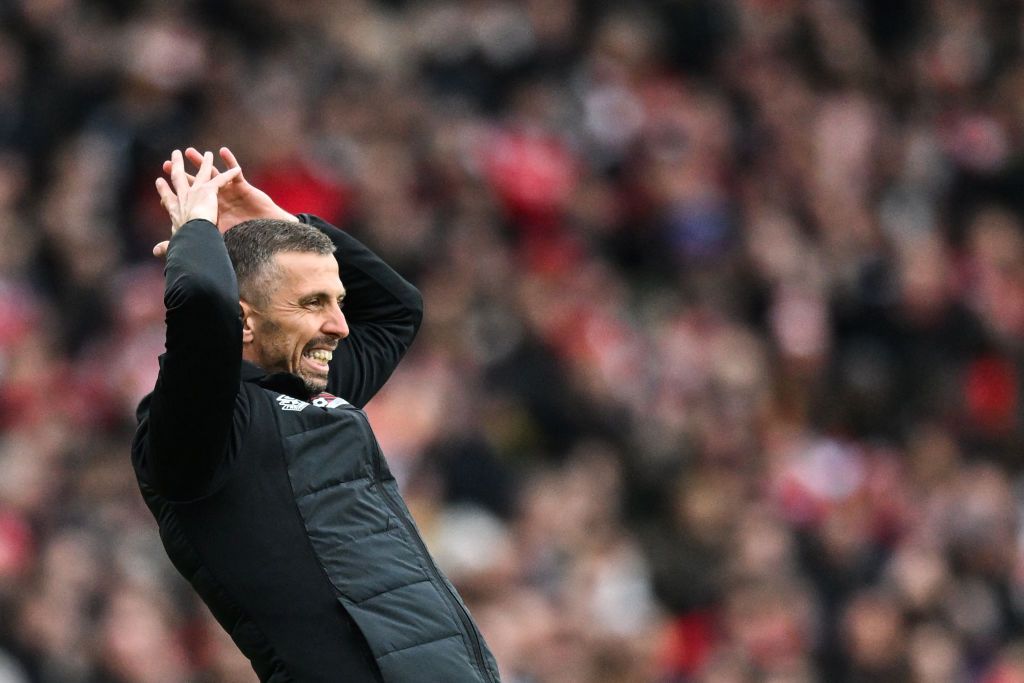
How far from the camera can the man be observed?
130 inches

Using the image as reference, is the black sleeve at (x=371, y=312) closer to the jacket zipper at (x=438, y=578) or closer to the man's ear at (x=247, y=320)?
the man's ear at (x=247, y=320)

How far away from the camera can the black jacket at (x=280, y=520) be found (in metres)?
3.31

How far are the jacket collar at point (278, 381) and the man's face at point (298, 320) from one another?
3cm

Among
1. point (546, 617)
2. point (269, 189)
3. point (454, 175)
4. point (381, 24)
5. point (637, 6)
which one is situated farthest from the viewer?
point (637, 6)

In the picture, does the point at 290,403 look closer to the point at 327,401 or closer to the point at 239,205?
the point at 327,401

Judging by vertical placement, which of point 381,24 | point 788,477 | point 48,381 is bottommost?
point 788,477

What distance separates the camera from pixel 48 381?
790 cm

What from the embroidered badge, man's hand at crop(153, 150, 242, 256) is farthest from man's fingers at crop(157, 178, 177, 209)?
the embroidered badge

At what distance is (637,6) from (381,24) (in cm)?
194

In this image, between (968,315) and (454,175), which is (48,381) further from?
(968,315)

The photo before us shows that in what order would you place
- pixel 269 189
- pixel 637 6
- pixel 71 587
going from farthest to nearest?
pixel 637 6 → pixel 269 189 → pixel 71 587

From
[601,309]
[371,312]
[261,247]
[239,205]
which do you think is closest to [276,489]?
[261,247]

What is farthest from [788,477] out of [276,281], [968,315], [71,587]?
[276,281]

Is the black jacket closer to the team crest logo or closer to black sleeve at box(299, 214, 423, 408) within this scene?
the team crest logo
